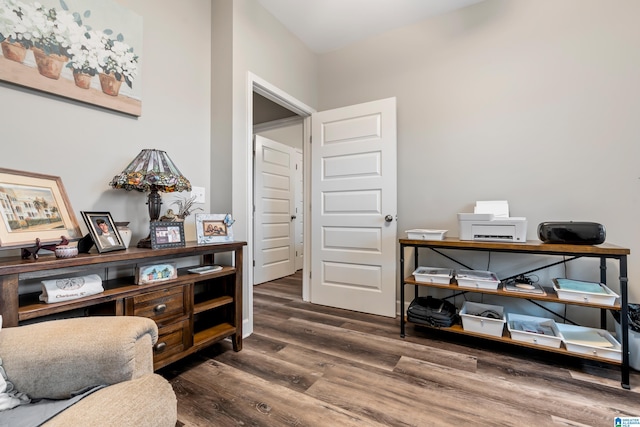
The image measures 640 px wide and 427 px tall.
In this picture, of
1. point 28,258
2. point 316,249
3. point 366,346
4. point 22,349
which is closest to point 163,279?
point 28,258

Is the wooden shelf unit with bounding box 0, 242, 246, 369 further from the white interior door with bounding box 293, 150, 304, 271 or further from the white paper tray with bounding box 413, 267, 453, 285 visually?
the white interior door with bounding box 293, 150, 304, 271

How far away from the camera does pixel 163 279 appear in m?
1.49

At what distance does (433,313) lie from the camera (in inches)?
Answer: 80.0

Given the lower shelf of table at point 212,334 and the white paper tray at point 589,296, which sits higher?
the white paper tray at point 589,296

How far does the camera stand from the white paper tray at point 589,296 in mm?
1563

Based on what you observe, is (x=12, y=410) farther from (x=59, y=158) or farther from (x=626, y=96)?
(x=626, y=96)

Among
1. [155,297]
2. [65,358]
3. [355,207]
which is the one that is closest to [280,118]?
[355,207]

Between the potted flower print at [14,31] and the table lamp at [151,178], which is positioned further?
the table lamp at [151,178]

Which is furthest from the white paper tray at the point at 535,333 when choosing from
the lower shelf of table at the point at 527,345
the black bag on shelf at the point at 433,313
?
the black bag on shelf at the point at 433,313

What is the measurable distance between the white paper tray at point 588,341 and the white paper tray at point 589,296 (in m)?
0.25

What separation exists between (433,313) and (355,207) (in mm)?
1159

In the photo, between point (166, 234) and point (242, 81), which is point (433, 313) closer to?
point (166, 234)

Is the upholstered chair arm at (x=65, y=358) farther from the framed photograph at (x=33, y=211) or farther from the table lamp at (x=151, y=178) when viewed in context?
the table lamp at (x=151, y=178)

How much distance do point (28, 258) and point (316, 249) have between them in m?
2.15
